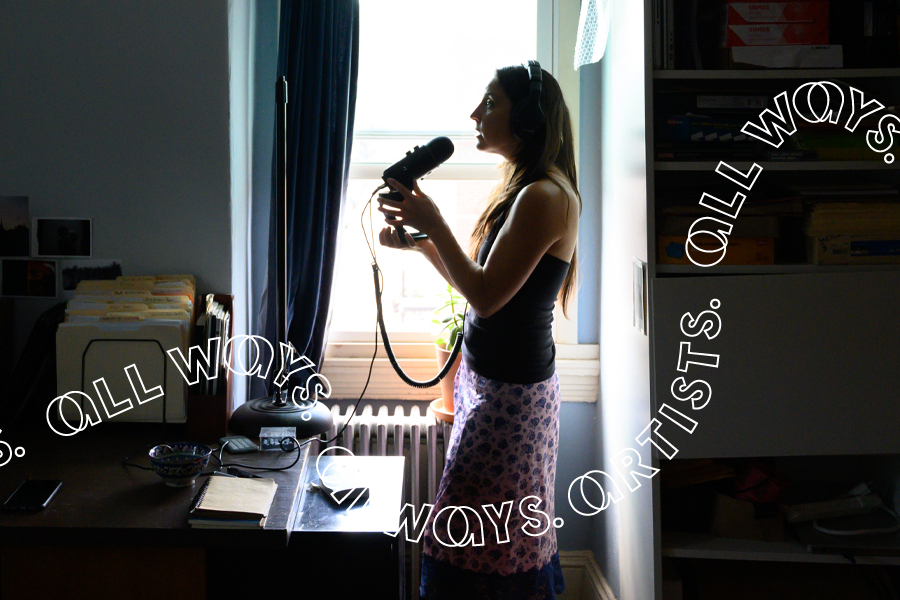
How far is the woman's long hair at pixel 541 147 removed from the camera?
1.42m

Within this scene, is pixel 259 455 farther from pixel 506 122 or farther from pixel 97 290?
pixel 506 122

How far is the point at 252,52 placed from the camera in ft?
6.39

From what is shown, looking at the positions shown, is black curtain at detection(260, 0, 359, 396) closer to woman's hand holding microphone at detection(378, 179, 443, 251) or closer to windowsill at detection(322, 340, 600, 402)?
windowsill at detection(322, 340, 600, 402)

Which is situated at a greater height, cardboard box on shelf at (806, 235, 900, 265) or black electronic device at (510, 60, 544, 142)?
black electronic device at (510, 60, 544, 142)

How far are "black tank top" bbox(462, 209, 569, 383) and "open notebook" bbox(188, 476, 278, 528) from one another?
20.0 inches

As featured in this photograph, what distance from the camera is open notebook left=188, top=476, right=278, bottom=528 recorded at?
1.14 m

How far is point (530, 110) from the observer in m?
1.40

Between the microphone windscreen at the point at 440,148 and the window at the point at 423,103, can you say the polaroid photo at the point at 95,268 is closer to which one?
the window at the point at 423,103

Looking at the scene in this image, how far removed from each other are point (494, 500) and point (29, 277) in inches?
53.7

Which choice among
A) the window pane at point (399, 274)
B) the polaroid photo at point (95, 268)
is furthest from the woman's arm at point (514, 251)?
the polaroid photo at point (95, 268)

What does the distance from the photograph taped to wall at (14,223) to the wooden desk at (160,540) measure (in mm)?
573

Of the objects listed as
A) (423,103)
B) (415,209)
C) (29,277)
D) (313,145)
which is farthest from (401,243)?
(29,277)

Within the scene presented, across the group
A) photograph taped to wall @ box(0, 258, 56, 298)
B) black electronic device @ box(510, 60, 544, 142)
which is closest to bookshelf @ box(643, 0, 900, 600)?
black electronic device @ box(510, 60, 544, 142)

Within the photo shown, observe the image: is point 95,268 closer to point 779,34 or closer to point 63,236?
point 63,236
